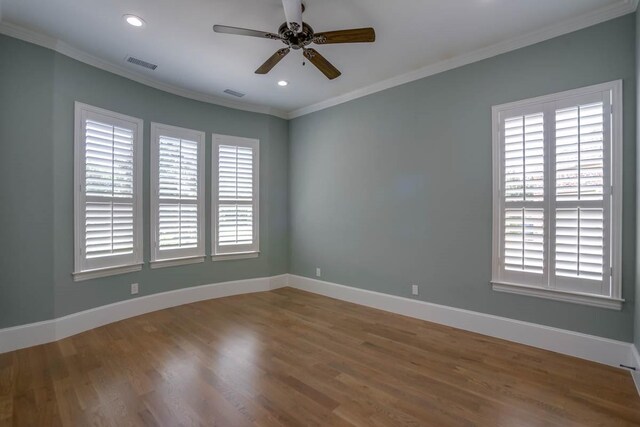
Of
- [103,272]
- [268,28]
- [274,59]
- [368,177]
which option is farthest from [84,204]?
[368,177]

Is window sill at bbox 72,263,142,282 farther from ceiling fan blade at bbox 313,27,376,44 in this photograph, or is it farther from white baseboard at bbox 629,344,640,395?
white baseboard at bbox 629,344,640,395

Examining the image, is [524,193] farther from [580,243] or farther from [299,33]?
[299,33]

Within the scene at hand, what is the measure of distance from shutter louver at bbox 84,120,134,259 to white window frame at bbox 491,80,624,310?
4240 mm

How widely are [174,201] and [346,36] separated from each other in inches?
123

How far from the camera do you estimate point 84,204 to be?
332cm

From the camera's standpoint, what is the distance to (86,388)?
2270 millimetres

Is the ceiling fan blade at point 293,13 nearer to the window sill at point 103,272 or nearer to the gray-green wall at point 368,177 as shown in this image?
the gray-green wall at point 368,177

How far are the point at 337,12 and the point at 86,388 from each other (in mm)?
3615

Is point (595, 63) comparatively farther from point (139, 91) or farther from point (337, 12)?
point (139, 91)

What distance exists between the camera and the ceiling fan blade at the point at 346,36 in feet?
7.62

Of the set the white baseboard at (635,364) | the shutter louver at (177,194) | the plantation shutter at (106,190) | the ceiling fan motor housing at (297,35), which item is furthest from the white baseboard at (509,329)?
the ceiling fan motor housing at (297,35)

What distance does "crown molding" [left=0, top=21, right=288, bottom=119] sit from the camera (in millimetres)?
2875

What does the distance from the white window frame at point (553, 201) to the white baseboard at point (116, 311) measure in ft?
11.4

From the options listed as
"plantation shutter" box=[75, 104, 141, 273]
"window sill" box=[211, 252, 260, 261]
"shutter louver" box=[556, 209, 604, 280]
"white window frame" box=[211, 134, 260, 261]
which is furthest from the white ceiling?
"window sill" box=[211, 252, 260, 261]
